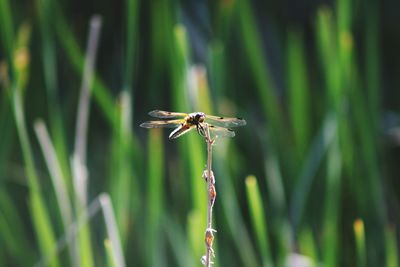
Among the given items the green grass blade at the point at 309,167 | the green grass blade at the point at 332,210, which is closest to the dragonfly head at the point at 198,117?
the green grass blade at the point at 332,210

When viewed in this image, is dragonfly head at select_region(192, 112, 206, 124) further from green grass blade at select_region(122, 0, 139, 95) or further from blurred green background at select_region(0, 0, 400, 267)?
green grass blade at select_region(122, 0, 139, 95)

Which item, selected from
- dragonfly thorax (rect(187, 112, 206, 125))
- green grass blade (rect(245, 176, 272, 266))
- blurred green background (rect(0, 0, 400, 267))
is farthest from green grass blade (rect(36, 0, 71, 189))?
dragonfly thorax (rect(187, 112, 206, 125))

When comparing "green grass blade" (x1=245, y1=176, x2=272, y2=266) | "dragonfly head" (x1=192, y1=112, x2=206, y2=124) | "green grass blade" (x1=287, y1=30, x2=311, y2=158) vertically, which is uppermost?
"green grass blade" (x1=287, y1=30, x2=311, y2=158)

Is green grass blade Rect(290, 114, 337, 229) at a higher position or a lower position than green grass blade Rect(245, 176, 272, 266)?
higher

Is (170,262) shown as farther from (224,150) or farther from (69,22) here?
(69,22)

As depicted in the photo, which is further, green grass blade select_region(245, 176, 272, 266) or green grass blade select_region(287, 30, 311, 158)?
green grass blade select_region(287, 30, 311, 158)

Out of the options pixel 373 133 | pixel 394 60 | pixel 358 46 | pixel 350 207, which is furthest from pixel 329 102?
pixel 394 60

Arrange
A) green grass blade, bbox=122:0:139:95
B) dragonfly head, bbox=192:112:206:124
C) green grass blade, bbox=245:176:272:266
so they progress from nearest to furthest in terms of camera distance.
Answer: dragonfly head, bbox=192:112:206:124 → green grass blade, bbox=245:176:272:266 → green grass blade, bbox=122:0:139:95

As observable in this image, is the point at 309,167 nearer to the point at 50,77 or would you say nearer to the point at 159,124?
the point at 50,77
